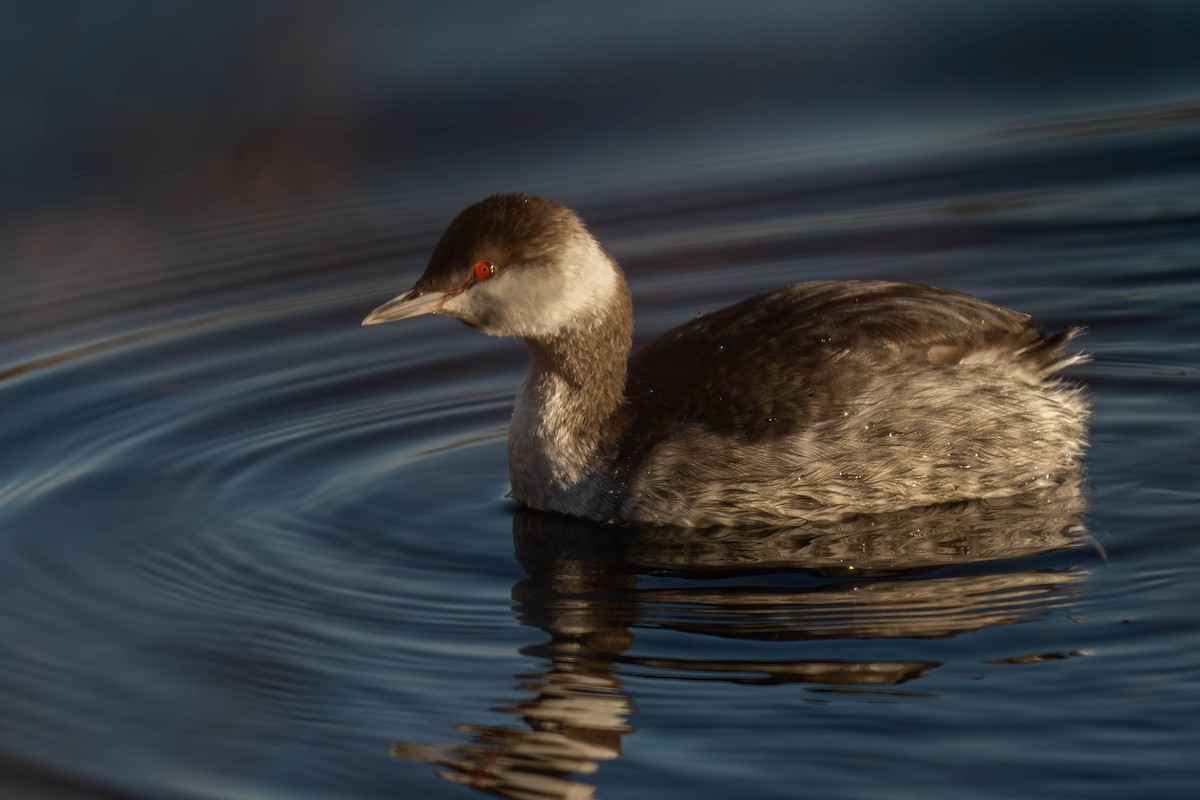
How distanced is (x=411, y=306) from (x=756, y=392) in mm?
1315

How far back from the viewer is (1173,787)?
458cm

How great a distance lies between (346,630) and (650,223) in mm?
4373

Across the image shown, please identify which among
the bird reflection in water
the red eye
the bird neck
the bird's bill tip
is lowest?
the bird reflection in water

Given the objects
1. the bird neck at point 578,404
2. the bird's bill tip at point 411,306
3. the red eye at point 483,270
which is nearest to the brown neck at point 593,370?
the bird neck at point 578,404

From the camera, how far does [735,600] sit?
5.92 metres

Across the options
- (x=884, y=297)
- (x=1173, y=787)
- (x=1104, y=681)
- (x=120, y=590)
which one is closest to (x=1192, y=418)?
(x=884, y=297)

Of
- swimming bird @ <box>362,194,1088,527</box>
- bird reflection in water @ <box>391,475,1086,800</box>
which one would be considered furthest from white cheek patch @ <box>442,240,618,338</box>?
bird reflection in water @ <box>391,475,1086,800</box>

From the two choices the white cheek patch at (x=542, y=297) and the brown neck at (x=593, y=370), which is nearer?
the white cheek patch at (x=542, y=297)

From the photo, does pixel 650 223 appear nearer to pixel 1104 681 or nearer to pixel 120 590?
pixel 120 590

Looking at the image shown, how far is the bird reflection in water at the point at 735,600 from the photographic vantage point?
16.7 feet

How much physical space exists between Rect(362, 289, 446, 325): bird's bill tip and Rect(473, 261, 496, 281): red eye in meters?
0.15

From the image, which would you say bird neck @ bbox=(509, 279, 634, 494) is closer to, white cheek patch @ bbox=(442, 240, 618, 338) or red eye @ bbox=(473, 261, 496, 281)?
white cheek patch @ bbox=(442, 240, 618, 338)

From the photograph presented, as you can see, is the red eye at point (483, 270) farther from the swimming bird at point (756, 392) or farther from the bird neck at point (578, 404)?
the bird neck at point (578, 404)

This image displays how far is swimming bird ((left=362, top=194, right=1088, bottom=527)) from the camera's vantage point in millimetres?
6676
